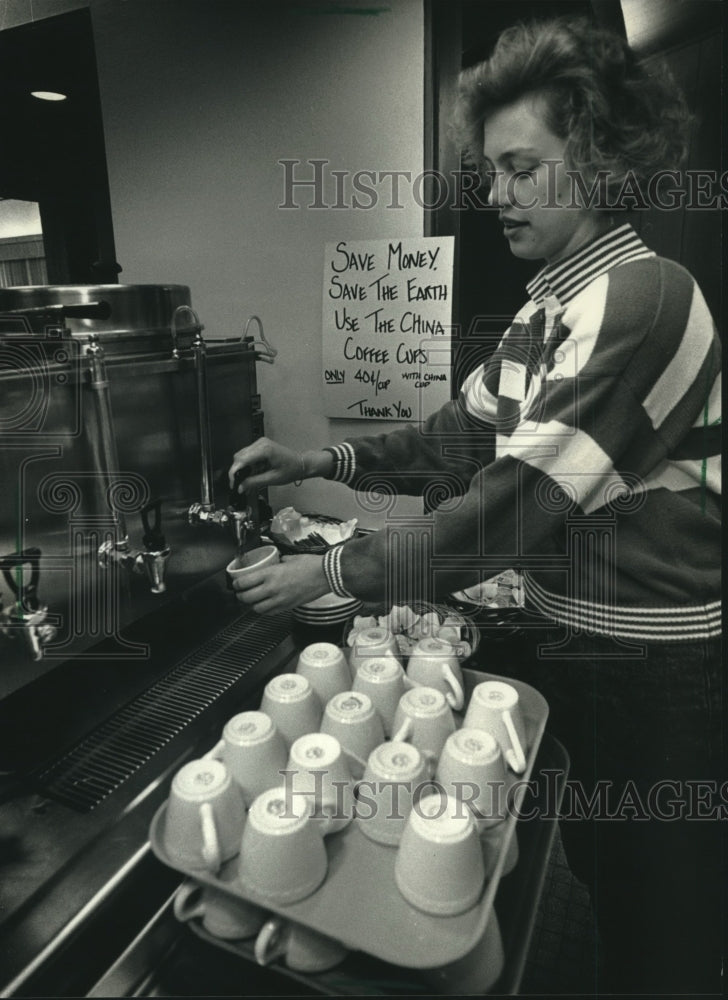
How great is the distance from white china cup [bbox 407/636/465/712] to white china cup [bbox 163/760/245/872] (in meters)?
0.33

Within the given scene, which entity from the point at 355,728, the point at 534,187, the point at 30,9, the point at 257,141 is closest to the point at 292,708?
the point at 355,728

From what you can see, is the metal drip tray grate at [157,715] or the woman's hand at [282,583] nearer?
the metal drip tray grate at [157,715]

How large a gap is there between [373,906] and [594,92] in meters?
0.88

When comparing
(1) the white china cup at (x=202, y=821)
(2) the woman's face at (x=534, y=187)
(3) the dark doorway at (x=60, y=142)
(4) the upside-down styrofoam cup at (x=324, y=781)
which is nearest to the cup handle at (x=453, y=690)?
(4) the upside-down styrofoam cup at (x=324, y=781)

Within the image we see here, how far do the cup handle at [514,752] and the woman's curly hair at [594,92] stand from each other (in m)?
0.65

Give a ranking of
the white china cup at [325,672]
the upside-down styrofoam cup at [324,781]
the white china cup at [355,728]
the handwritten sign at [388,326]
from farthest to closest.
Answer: the handwritten sign at [388,326] → the white china cup at [325,672] → the white china cup at [355,728] → the upside-down styrofoam cup at [324,781]

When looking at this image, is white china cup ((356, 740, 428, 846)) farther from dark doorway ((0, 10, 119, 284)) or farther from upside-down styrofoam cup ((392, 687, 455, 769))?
dark doorway ((0, 10, 119, 284))

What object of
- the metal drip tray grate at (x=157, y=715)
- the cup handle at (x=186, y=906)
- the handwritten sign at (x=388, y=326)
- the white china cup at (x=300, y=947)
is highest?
the handwritten sign at (x=388, y=326)

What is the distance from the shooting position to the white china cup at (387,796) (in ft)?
2.15

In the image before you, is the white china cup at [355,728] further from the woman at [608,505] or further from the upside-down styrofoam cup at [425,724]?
the woman at [608,505]

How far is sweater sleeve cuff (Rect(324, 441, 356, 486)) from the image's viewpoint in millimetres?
1199

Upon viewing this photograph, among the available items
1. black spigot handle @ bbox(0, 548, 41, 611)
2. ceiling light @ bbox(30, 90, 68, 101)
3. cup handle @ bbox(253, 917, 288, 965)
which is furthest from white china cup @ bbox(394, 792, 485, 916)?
ceiling light @ bbox(30, 90, 68, 101)

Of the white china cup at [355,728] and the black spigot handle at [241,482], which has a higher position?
the black spigot handle at [241,482]

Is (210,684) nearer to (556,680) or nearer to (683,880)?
(556,680)
